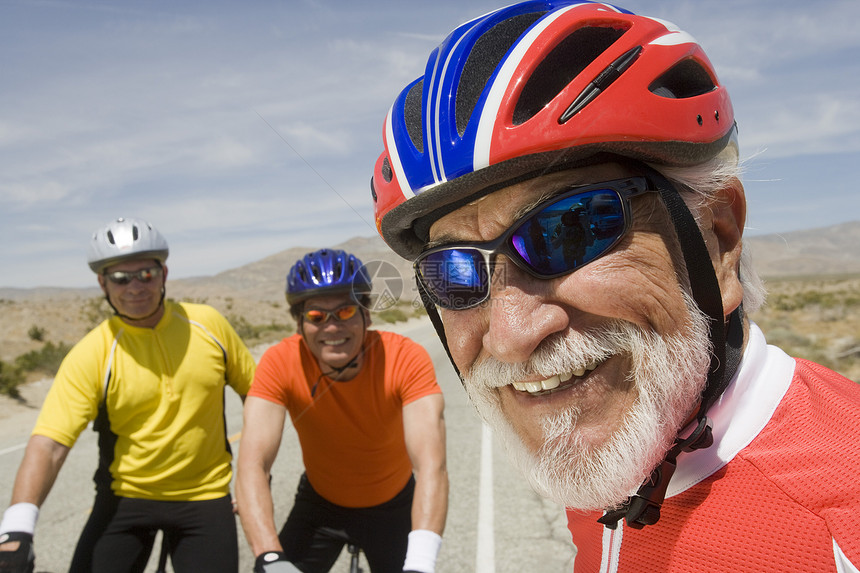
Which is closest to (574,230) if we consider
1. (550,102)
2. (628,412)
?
(550,102)

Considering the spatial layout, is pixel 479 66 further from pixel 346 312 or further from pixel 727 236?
pixel 346 312

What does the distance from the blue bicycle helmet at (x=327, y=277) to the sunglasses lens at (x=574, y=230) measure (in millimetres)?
A: 2650

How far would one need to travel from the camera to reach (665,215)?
144cm

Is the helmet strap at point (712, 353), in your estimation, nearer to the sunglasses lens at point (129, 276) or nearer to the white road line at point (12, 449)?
the sunglasses lens at point (129, 276)

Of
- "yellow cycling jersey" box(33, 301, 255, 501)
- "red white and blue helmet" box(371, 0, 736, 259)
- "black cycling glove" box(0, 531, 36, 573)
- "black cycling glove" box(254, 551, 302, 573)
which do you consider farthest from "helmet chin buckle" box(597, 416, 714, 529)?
"yellow cycling jersey" box(33, 301, 255, 501)

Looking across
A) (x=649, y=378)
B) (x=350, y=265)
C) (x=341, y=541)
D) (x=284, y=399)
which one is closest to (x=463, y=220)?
(x=649, y=378)

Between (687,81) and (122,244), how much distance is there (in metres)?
3.93

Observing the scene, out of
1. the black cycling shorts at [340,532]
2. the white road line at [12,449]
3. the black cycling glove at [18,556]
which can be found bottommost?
the black cycling shorts at [340,532]

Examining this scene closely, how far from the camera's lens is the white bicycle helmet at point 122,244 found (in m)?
4.04

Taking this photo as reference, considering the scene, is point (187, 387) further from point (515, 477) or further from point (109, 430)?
point (515, 477)

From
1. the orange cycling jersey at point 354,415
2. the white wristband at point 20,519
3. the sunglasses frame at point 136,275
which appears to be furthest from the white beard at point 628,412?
the sunglasses frame at point 136,275

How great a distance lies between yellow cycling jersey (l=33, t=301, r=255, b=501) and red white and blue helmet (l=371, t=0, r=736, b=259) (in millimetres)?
2756

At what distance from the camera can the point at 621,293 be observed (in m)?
1.37

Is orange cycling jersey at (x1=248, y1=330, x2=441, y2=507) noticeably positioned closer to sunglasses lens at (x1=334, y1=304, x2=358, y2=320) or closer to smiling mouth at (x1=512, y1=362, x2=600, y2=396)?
sunglasses lens at (x1=334, y1=304, x2=358, y2=320)
